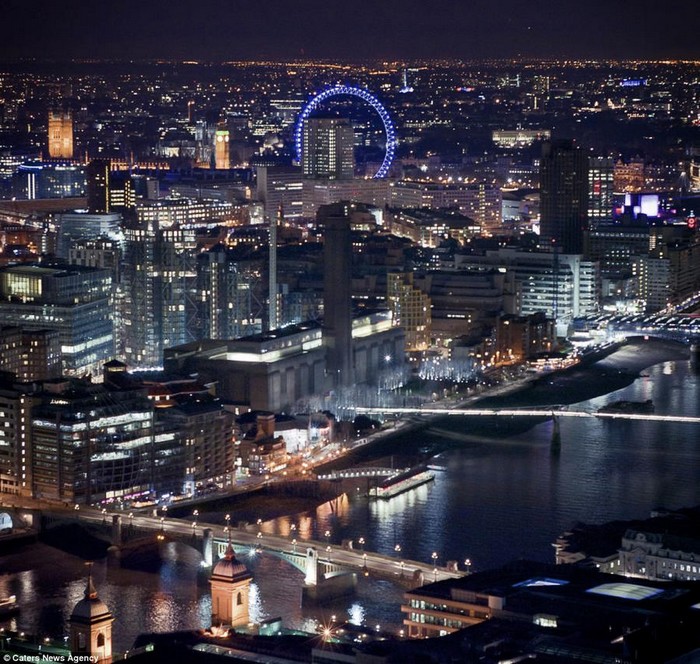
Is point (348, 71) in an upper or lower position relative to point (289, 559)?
upper

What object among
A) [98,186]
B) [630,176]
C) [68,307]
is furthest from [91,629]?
[630,176]

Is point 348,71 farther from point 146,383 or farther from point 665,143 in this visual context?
point 146,383

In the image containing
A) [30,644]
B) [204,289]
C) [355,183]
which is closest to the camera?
[30,644]

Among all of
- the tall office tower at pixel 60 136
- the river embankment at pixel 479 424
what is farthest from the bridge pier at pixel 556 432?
the tall office tower at pixel 60 136

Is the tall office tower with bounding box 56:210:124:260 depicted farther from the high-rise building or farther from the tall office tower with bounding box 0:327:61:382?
the high-rise building

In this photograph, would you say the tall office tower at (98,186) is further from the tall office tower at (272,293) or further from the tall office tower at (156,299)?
the tall office tower at (156,299)

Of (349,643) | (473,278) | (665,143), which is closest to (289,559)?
(349,643)

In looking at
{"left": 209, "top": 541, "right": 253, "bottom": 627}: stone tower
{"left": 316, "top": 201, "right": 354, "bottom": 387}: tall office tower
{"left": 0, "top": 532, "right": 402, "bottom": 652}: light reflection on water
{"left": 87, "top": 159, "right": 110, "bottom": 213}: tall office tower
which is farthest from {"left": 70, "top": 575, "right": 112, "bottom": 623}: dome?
{"left": 87, "top": 159, "right": 110, "bottom": 213}: tall office tower
